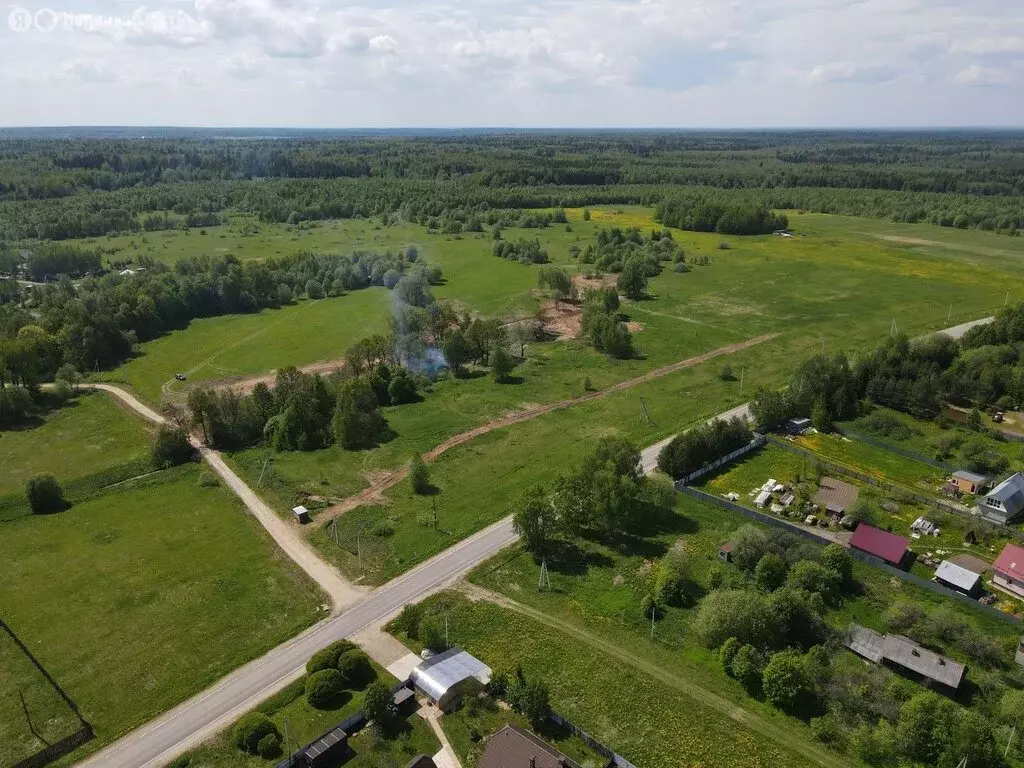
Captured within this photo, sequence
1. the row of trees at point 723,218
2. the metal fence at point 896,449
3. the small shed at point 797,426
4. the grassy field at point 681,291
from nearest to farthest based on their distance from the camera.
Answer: the metal fence at point 896,449
the small shed at point 797,426
the grassy field at point 681,291
the row of trees at point 723,218

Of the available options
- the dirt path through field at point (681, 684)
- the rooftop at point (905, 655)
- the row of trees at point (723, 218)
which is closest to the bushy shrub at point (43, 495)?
the dirt path through field at point (681, 684)

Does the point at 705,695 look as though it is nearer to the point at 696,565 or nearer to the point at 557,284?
the point at 696,565

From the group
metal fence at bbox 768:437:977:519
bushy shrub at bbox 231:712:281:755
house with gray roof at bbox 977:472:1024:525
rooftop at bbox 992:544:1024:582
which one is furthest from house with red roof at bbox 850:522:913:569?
bushy shrub at bbox 231:712:281:755

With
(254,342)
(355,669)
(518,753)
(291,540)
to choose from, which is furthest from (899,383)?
(254,342)

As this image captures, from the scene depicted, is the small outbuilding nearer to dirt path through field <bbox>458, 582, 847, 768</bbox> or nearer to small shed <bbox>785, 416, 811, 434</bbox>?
dirt path through field <bbox>458, 582, 847, 768</bbox>

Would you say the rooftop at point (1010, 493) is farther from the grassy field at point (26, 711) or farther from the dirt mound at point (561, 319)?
the grassy field at point (26, 711)

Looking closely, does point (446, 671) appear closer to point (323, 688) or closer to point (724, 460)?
point (323, 688)

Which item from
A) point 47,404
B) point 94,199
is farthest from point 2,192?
point 47,404
